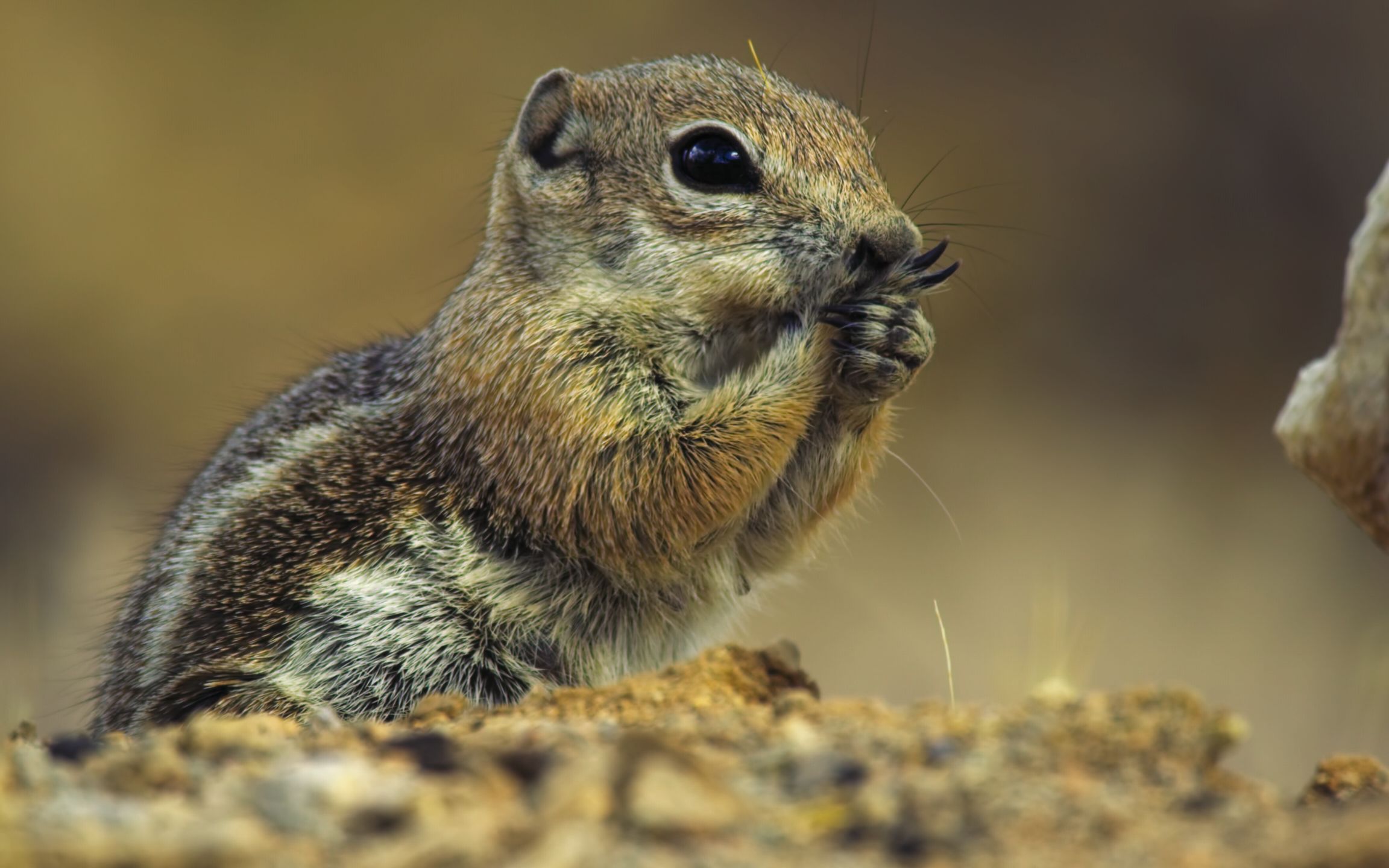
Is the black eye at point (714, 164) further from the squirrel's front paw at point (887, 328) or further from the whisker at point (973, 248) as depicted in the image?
the whisker at point (973, 248)

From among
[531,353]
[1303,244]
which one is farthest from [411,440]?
[1303,244]

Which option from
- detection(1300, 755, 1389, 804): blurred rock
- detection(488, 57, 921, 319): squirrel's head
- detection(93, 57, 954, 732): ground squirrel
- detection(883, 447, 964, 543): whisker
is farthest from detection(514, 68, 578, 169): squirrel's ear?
detection(1300, 755, 1389, 804): blurred rock

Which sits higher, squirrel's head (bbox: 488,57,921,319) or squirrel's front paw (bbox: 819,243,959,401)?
squirrel's head (bbox: 488,57,921,319)

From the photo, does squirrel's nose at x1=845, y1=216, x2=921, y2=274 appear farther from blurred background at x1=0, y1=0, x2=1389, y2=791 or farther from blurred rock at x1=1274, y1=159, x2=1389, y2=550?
blurred background at x1=0, y1=0, x2=1389, y2=791

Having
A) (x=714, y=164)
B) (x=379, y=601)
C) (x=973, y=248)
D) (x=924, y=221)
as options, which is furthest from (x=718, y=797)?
(x=924, y=221)

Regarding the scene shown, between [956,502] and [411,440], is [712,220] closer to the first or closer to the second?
[411,440]
